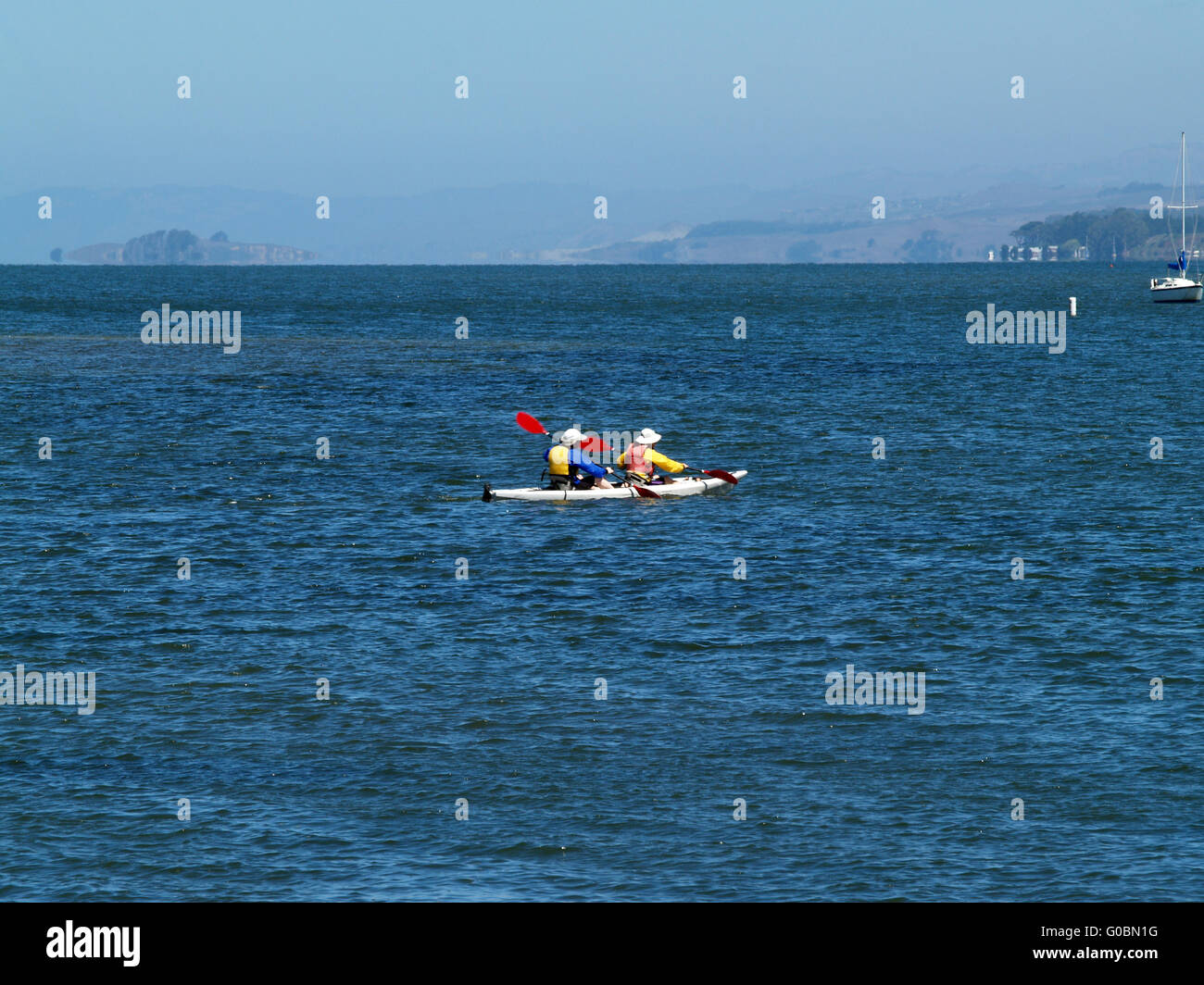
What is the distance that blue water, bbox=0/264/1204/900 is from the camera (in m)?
20.8

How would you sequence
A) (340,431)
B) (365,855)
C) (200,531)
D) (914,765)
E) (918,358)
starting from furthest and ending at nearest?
(918,358)
(340,431)
(200,531)
(914,765)
(365,855)

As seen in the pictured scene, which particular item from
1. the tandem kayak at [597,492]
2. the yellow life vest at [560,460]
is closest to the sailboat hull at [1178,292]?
the tandem kayak at [597,492]

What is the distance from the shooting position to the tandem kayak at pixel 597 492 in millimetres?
48125

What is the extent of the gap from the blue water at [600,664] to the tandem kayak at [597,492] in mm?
329

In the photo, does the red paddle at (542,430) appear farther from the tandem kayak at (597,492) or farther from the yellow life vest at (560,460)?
the tandem kayak at (597,492)

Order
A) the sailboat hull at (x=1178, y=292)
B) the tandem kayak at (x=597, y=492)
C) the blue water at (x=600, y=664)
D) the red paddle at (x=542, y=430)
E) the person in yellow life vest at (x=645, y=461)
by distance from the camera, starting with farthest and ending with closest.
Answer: the sailboat hull at (x=1178, y=292) → the red paddle at (x=542, y=430) → the person in yellow life vest at (x=645, y=461) → the tandem kayak at (x=597, y=492) → the blue water at (x=600, y=664)

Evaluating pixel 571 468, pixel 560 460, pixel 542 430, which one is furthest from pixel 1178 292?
pixel 560 460

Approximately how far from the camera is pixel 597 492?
159 feet

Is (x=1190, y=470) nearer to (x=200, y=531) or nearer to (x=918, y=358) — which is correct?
(x=200, y=531)

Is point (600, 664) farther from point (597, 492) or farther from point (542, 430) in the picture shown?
point (542, 430)

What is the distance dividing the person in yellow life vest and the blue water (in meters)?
1.23

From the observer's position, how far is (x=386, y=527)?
44844mm
